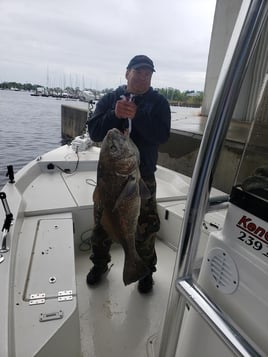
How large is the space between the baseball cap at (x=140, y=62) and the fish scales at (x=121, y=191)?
48cm

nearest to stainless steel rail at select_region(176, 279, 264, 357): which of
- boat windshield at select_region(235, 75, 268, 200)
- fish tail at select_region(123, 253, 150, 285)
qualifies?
boat windshield at select_region(235, 75, 268, 200)

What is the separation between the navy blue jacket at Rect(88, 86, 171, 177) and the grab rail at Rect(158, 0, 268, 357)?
1.04 meters

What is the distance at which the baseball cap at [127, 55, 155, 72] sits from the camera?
5.39ft

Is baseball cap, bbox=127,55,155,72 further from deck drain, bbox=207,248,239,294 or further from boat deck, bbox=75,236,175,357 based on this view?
boat deck, bbox=75,236,175,357

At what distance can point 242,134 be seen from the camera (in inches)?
200

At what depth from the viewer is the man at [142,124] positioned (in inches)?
66.1

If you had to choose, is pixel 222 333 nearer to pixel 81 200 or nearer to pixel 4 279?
pixel 4 279

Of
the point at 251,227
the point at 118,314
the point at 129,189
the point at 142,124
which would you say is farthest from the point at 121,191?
the point at 118,314

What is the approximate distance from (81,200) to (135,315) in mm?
1247

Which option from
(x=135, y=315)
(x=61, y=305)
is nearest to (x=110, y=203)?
(x=61, y=305)

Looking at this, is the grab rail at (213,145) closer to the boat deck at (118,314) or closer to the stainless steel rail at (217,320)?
the stainless steel rail at (217,320)

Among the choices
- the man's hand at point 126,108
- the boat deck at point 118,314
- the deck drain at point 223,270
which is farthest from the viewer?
the boat deck at point 118,314

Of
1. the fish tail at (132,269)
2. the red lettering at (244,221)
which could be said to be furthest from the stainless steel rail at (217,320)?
the fish tail at (132,269)

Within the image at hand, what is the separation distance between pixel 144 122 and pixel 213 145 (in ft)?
3.45
